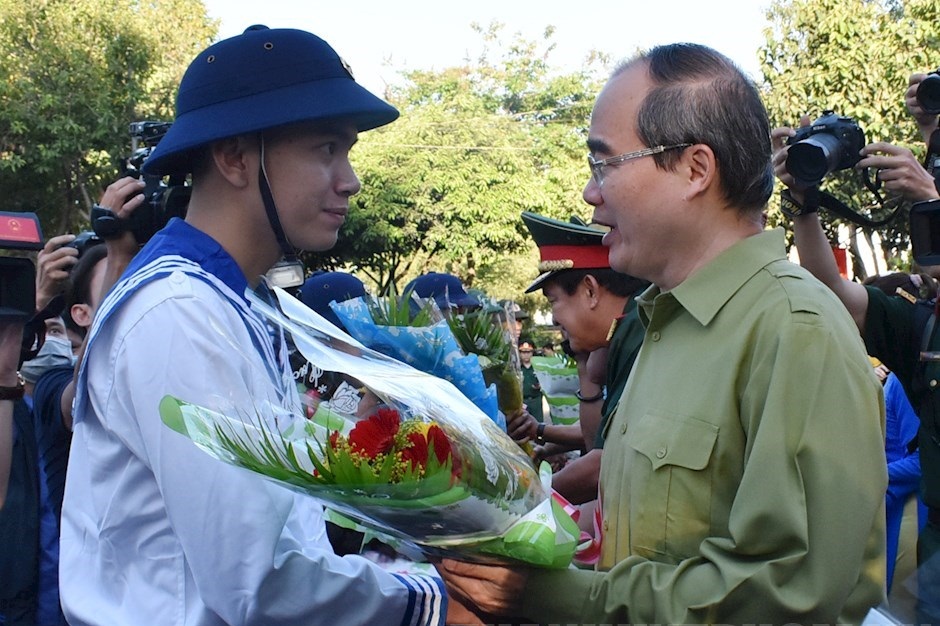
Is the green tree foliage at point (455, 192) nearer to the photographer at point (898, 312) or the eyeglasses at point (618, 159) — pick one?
the photographer at point (898, 312)

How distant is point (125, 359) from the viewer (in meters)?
1.80

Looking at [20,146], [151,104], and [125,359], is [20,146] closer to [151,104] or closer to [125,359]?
[151,104]

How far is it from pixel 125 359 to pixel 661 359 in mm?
1103

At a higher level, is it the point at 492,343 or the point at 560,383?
the point at 492,343

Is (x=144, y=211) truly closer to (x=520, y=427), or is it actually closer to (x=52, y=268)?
(x=52, y=268)

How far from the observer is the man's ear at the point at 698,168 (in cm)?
203

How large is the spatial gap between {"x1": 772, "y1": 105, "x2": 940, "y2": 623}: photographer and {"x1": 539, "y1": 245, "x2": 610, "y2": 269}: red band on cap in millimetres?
765

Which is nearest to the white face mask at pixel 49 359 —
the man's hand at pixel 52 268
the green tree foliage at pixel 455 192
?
the man's hand at pixel 52 268

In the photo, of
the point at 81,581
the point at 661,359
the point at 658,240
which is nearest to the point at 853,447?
the point at 661,359

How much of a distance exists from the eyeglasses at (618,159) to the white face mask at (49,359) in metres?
3.09

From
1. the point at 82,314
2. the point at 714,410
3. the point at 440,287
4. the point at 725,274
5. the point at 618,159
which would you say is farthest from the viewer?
the point at 440,287

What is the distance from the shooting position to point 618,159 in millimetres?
2111

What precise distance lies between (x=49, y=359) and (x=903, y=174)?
3819mm

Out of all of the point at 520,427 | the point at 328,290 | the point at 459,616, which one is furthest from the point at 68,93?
the point at 459,616
